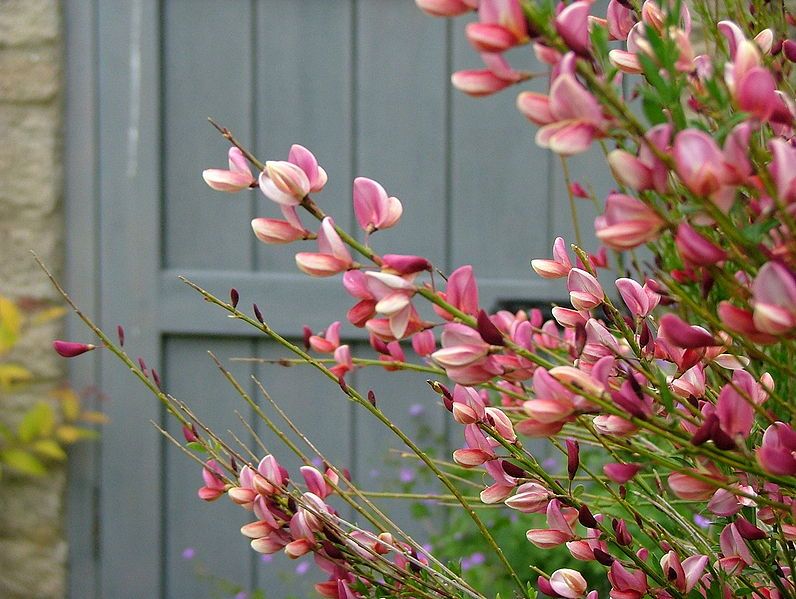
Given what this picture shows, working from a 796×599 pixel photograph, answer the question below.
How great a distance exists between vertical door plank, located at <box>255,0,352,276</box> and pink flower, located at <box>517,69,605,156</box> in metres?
1.76

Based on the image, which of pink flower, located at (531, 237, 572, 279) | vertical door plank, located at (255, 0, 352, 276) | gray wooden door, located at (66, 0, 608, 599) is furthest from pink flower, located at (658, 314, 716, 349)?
vertical door plank, located at (255, 0, 352, 276)

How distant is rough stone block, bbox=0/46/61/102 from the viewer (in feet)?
6.98

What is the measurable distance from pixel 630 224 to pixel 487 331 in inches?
3.8

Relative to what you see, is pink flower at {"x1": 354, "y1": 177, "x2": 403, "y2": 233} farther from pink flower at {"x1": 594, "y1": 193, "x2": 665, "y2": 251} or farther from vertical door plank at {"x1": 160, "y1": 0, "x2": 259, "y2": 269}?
vertical door plank at {"x1": 160, "y1": 0, "x2": 259, "y2": 269}

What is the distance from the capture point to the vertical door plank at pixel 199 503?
2234 mm

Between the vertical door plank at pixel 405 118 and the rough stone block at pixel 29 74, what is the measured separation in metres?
0.68

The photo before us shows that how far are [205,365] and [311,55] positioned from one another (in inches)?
29.3

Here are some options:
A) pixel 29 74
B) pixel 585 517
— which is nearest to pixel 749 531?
pixel 585 517

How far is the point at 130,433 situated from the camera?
2.26 metres

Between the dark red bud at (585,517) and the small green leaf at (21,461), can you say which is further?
the small green leaf at (21,461)

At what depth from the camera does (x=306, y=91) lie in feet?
7.09

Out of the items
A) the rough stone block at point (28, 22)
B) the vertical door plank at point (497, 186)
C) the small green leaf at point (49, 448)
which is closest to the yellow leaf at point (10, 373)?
the small green leaf at point (49, 448)

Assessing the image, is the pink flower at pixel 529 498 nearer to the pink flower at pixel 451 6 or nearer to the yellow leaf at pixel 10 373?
the pink flower at pixel 451 6

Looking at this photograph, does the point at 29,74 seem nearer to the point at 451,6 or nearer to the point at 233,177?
the point at 233,177
